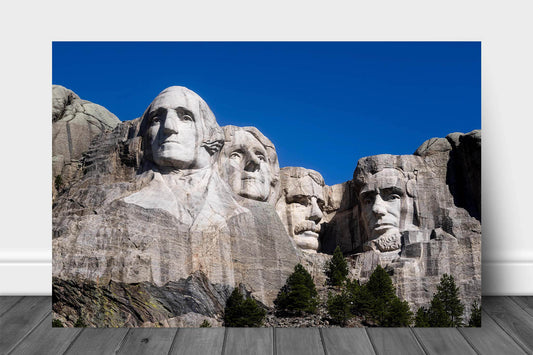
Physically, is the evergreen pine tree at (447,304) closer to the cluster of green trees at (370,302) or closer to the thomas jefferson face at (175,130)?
the cluster of green trees at (370,302)

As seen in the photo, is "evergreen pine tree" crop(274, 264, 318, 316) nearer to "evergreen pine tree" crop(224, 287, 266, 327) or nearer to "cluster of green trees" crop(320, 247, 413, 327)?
"cluster of green trees" crop(320, 247, 413, 327)

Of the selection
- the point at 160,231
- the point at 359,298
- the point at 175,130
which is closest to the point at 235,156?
the point at 175,130

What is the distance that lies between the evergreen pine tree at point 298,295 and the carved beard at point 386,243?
1528mm

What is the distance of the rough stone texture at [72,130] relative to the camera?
11500mm

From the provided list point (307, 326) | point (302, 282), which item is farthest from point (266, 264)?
point (307, 326)

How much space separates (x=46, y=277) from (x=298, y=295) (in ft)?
11.3

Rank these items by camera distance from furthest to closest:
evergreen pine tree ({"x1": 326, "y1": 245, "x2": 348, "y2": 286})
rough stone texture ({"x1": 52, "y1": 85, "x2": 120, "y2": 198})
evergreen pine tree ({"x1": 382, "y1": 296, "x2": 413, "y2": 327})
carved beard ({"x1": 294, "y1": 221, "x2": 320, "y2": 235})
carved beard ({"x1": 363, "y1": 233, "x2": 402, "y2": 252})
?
1. carved beard ({"x1": 294, "y1": 221, "x2": 320, "y2": 235})
2. carved beard ({"x1": 363, "y1": 233, "x2": 402, "y2": 252})
3. rough stone texture ({"x1": 52, "y1": 85, "x2": 120, "y2": 198})
4. evergreen pine tree ({"x1": 326, "y1": 245, "x2": 348, "y2": 286})
5. evergreen pine tree ({"x1": 382, "y1": 296, "x2": 413, "y2": 327})

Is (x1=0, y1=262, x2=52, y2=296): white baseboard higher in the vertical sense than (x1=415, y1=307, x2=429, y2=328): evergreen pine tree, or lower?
higher

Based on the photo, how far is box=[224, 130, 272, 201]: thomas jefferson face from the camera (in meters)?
11.9

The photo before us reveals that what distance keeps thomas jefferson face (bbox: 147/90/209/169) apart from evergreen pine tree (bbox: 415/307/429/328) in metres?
3.57

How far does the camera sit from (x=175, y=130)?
10773 millimetres

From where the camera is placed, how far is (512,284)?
11195 millimetres

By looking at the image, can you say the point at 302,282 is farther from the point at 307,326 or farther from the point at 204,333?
the point at 204,333

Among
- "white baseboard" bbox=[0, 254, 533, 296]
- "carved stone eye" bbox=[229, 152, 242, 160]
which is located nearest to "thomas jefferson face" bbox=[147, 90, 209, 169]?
"carved stone eye" bbox=[229, 152, 242, 160]
